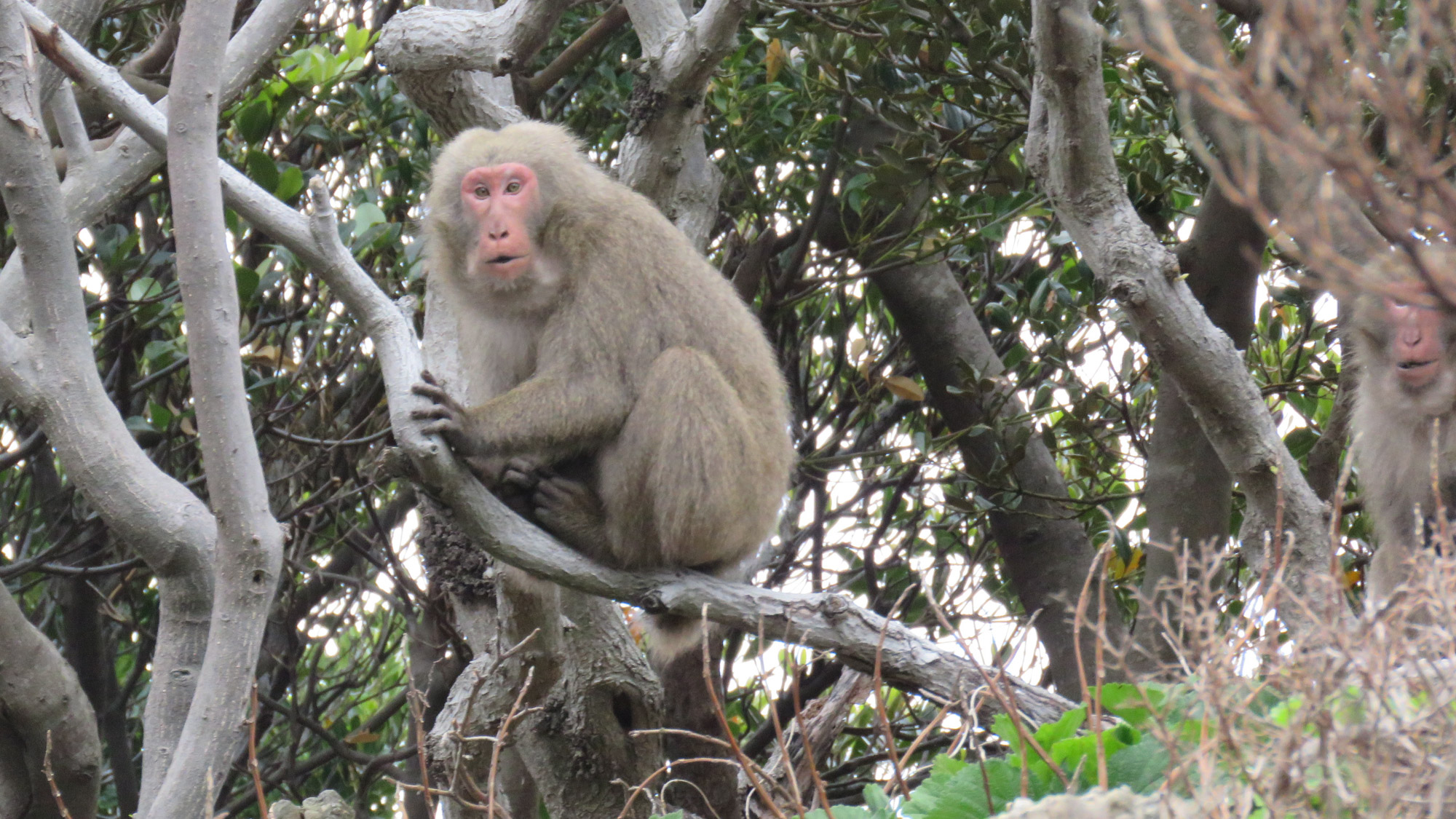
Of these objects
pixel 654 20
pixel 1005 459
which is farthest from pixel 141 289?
pixel 1005 459

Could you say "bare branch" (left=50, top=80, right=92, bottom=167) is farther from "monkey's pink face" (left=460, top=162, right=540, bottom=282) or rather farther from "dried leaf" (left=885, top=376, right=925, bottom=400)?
"dried leaf" (left=885, top=376, right=925, bottom=400)

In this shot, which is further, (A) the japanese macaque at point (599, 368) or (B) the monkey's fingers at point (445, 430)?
(A) the japanese macaque at point (599, 368)

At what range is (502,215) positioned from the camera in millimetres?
4324

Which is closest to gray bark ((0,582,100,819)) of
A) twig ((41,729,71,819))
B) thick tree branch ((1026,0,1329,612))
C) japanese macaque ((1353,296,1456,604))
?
twig ((41,729,71,819))

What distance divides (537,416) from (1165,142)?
301 centimetres

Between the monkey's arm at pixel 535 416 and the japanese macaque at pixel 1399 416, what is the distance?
2496 mm

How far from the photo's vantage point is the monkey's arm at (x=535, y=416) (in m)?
3.66

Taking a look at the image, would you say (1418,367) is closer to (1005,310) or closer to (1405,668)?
(1005,310)

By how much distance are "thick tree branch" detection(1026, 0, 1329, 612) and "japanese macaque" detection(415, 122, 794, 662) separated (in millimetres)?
1130

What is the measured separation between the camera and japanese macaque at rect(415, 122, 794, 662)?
3.98 meters

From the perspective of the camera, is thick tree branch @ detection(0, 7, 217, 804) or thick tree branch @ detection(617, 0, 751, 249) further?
thick tree branch @ detection(617, 0, 751, 249)

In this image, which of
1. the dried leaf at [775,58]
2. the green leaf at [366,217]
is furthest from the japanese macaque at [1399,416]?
the green leaf at [366,217]

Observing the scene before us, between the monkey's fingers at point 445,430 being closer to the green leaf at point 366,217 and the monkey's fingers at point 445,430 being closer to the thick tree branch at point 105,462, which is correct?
the thick tree branch at point 105,462

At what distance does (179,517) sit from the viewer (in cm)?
374
